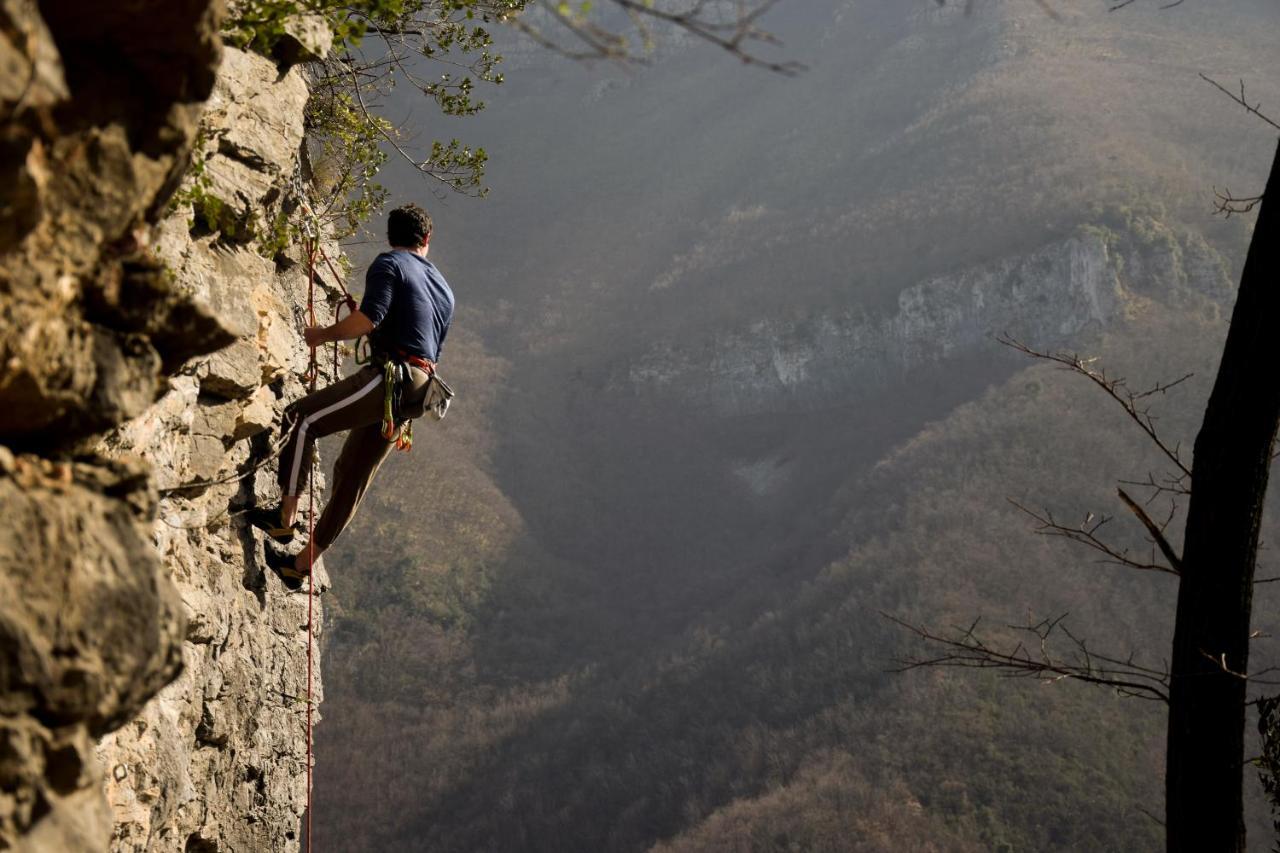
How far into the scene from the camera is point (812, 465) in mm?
47594

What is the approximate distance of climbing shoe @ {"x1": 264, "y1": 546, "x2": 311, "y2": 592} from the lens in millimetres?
6551

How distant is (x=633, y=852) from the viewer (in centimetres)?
2691

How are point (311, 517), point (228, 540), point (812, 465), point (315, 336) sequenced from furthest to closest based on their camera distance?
point (812, 465)
point (311, 517)
point (228, 540)
point (315, 336)

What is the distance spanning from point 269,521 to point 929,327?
48171 mm

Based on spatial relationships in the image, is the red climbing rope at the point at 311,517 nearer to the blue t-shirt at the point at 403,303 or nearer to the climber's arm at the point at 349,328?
the blue t-shirt at the point at 403,303

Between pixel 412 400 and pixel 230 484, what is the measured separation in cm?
112

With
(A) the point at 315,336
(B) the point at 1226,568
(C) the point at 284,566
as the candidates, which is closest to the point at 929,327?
(C) the point at 284,566

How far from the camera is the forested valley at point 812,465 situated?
89.7 feet

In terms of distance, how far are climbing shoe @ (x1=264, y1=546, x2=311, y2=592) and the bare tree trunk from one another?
5.03 m

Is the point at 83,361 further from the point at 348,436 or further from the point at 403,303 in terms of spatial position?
the point at 348,436

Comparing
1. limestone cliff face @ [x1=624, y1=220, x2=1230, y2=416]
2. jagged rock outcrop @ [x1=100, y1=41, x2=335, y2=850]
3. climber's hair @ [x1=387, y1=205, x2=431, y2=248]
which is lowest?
jagged rock outcrop @ [x1=100, y1=41, x2=335, y2=850]

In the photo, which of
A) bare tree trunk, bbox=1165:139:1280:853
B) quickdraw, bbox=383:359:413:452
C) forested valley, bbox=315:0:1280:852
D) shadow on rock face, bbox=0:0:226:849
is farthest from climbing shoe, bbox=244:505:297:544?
forested valley, bbox=315:0:1280:852

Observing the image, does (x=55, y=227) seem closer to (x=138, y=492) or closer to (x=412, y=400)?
(x=138, y=492)

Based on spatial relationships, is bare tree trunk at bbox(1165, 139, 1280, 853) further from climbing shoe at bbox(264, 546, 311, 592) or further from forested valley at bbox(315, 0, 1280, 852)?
forested valley at bbox(315, 0, 1280, 852)
